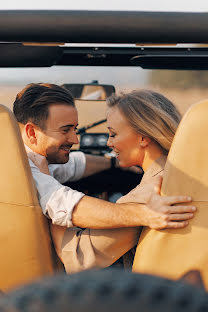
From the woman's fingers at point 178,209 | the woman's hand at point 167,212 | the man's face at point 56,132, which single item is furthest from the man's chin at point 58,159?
the woman's fingers at point 178,209

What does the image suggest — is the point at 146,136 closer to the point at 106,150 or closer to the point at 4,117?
the point at 4,117

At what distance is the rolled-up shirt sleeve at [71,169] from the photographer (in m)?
3.08

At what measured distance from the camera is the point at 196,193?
5.67 ft

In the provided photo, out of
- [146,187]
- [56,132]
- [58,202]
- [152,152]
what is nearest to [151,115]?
[152,152]

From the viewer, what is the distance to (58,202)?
201 centimetres

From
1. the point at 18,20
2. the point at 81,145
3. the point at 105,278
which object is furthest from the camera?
the point at 81,145

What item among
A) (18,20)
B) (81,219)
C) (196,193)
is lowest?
(81,219)

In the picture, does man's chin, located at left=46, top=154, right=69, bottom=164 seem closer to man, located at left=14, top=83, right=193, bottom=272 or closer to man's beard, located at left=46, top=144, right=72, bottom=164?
man's beard, located at left=46, top=144, right=72, bottom=164

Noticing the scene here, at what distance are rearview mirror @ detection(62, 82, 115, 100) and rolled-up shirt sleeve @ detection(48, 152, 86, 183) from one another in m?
0.48

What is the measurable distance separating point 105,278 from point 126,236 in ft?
4.07

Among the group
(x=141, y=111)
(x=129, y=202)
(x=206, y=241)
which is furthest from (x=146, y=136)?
(x=206, y=241)

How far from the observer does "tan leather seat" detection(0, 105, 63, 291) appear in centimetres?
185

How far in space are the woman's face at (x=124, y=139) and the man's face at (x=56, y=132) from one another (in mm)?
221

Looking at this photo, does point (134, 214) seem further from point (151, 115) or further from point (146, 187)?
point (151, 115)
